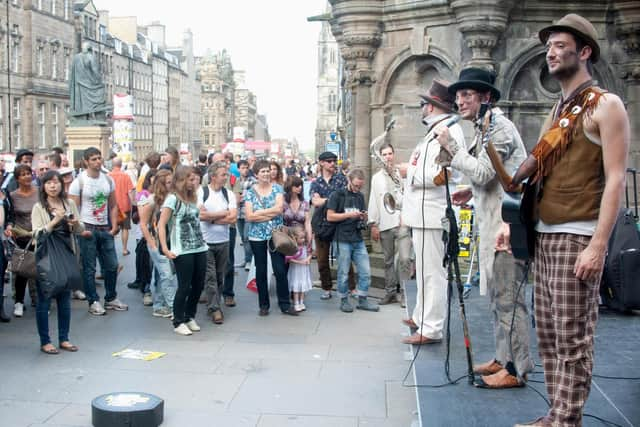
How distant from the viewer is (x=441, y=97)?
7.04 metres

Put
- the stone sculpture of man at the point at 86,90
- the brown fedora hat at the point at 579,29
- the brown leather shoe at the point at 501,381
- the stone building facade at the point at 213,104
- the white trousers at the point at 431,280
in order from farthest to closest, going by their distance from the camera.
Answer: the stone building facade at the point at 213,104 → the stone sculpture of man at the point at 86,90 → the white trousers at the point at 431,280 → the brown leather shoe at the point at 501,381 → the brown fedora hat at the point at 579,29

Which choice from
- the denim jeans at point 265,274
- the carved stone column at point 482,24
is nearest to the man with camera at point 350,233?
the denim jeans at point 265,274

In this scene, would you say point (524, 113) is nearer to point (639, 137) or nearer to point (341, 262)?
point (639, 137)

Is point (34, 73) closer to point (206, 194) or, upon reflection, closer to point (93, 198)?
point (93, 198)

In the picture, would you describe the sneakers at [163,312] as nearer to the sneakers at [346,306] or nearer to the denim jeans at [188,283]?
the denim jeans at [188,283]

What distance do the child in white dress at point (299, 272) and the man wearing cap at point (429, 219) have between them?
329cm

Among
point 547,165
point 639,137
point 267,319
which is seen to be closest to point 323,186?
point 267,319

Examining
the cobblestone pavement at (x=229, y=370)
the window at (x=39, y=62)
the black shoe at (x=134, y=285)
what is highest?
the window at (x=39, y=62)

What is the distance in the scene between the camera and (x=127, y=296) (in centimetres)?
1157

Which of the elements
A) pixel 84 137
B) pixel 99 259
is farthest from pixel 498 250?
pixel 84 137

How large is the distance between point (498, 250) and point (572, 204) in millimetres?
1289

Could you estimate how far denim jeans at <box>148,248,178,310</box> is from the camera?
9.90 metres

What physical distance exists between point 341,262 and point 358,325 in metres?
1.05

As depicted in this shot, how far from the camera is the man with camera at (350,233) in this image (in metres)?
10.4
